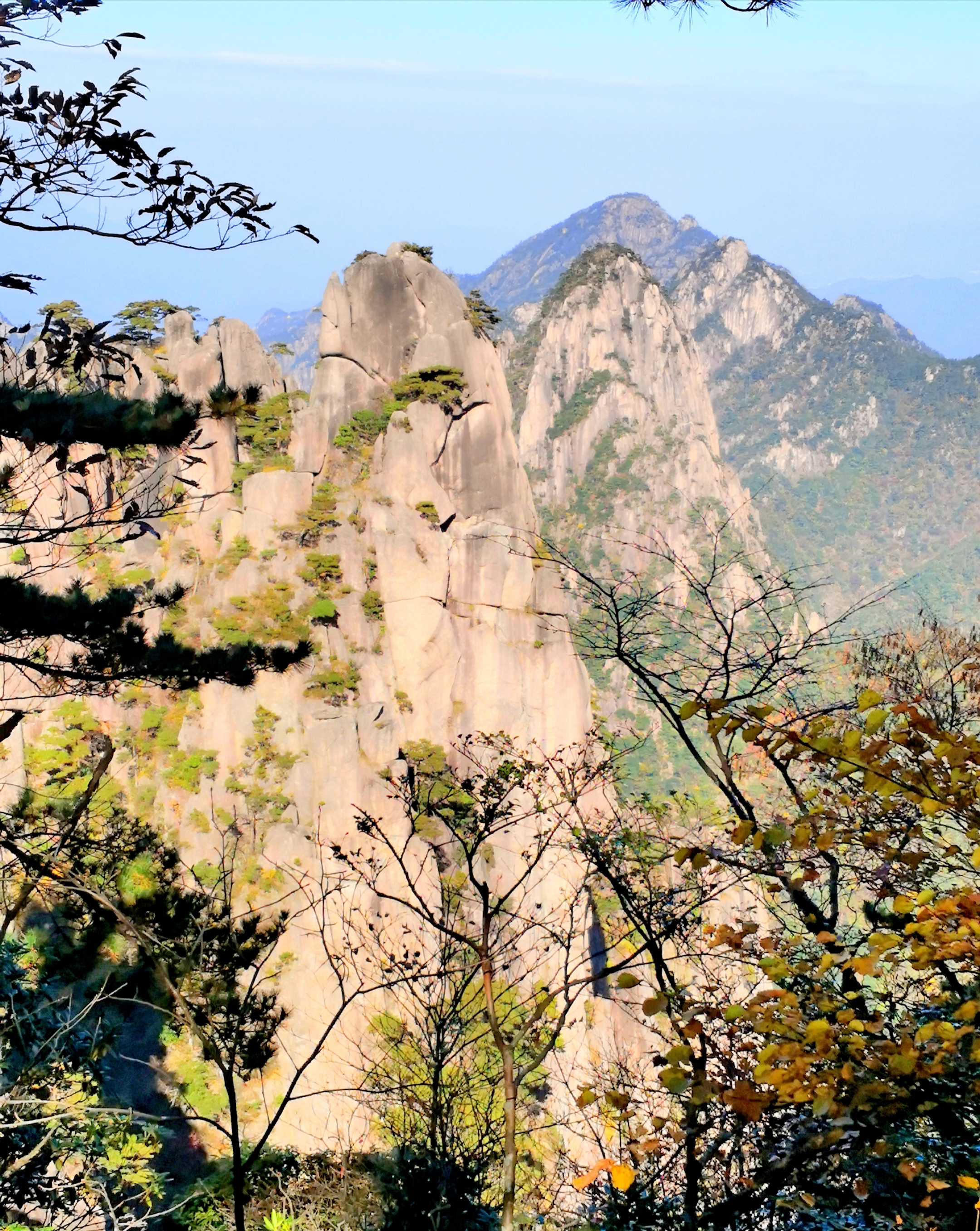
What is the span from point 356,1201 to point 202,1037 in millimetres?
4587

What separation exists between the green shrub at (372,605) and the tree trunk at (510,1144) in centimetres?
2082

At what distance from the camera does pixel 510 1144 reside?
4.54m

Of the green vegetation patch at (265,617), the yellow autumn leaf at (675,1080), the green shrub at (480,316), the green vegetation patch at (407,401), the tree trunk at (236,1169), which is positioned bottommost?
the tree trunk at (236,1169)

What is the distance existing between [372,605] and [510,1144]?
21.2m

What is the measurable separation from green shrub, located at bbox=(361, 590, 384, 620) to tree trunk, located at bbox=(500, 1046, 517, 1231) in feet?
68.3

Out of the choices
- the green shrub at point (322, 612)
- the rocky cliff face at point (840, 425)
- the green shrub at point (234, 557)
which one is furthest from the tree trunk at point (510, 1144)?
the rocky cliff face at point (840, 425)

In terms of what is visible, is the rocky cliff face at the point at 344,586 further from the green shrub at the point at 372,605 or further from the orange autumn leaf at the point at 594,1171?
the orange autumn leaf at the point at 594,1171

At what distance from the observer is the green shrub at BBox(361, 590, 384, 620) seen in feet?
82.6

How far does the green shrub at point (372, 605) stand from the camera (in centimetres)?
2519

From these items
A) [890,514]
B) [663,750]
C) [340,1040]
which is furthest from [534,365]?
[340,1040]

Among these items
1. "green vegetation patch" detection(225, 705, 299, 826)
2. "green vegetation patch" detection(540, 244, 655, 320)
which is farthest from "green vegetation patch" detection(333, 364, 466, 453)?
"green vegetation patch" detection(540, 244, 655, 320)

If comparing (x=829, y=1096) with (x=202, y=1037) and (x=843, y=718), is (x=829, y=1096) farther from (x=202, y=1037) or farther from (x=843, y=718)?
(x=843, y=718)

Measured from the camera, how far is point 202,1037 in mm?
4547

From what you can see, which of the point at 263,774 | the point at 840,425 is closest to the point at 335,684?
the point at 263,774
